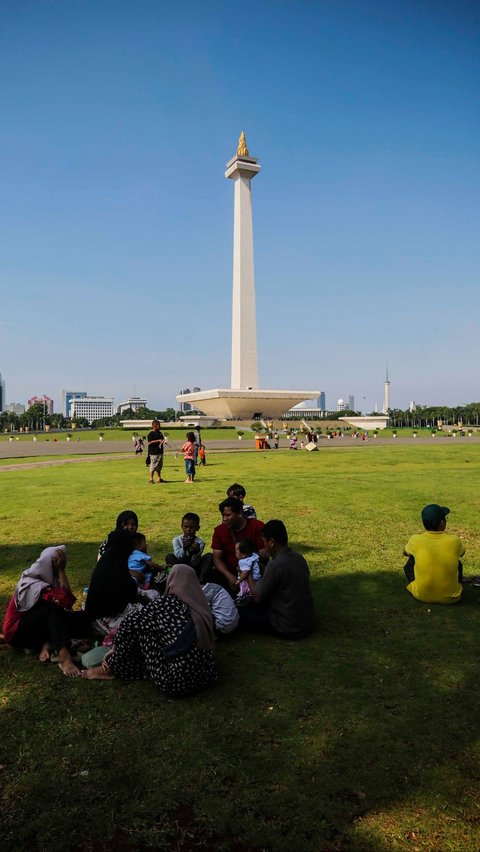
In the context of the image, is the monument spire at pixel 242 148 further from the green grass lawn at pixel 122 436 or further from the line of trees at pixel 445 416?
the line of trees at pixel 445 416

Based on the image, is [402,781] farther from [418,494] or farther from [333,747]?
[418,494]

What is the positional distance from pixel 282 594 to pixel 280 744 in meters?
1.71

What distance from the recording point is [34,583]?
4773mm

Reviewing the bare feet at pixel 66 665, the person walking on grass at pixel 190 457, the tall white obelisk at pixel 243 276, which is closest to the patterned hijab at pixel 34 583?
the bare feet at pixel 66 665

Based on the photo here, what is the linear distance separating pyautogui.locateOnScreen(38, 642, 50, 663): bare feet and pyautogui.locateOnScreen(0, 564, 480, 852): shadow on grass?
0.11m

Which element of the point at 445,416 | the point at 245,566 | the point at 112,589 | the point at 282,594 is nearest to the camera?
the point at 112,589

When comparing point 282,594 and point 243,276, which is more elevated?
point 243,276

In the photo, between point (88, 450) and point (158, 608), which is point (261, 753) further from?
point (88, 450)

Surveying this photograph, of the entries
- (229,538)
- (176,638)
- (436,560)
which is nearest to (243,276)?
(229,538)

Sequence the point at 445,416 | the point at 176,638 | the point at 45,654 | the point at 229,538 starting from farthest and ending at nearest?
the point at 445,416 < the point at 229,538 < the point at 45,654 < the point at 176,638

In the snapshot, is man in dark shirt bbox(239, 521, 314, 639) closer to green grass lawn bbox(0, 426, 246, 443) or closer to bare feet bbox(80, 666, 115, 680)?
bare feet bbox(80, 666, 115, 680)

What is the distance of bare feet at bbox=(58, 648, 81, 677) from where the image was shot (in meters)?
4.48

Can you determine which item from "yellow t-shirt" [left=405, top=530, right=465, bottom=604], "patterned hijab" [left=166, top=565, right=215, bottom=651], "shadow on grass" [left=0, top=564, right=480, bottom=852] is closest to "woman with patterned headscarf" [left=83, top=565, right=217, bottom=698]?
"patterned hijab" [left=166, top=565, right=215, bottom=651]

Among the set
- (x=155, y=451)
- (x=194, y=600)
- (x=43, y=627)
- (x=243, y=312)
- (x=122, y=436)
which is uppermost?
(x=243, y=312)
